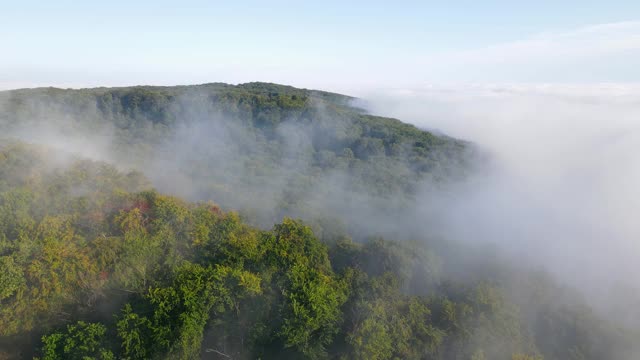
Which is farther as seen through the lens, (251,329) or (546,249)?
(546,249)

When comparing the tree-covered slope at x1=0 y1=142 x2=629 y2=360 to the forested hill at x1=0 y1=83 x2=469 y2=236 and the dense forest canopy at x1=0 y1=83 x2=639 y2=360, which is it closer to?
the dense forest canopy at x1=0 y1=83 x2=639 y2=360

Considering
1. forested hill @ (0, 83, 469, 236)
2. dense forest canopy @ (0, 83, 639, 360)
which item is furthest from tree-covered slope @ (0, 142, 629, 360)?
forested hill @ (0, 83, 469, 236)

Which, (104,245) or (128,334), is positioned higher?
(104,245)

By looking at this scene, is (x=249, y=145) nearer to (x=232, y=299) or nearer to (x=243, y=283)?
(x=243, y=283)

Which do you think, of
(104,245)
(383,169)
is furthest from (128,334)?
(383,169)

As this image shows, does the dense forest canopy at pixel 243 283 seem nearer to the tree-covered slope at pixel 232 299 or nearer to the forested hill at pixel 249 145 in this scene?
the tree-covered slope at pixel 232 299

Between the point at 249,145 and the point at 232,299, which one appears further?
the point at 249,145

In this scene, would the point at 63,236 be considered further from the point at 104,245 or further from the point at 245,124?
the point at 245,124

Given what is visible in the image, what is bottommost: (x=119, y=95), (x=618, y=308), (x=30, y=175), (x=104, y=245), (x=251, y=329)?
(x=618, y=308)

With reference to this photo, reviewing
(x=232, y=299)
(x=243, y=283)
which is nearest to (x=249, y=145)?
(x=243, y=283)
